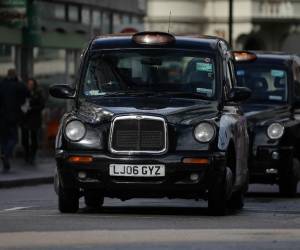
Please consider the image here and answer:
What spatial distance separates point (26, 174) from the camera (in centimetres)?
2519

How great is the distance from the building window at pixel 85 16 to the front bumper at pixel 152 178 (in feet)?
77.5

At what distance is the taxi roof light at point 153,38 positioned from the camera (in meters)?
15.0

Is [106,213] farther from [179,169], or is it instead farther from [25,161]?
[25,161]

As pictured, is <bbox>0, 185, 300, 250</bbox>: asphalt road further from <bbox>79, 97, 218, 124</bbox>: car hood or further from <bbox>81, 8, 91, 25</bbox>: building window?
<bbox>81, 8, 91, 25</bbox>: building window

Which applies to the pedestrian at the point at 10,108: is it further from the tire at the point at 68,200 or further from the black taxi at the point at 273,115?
the tire at the point at 68,200

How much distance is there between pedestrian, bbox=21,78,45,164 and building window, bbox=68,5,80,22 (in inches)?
310

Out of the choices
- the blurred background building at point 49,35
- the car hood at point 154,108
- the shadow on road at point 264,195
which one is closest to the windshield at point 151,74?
the car hood at point 154,108

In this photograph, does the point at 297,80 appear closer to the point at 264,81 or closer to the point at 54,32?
the point at 264,81

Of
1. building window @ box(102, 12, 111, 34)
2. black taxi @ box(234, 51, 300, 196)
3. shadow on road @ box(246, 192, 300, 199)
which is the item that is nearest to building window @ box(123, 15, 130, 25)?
building window @ box(102, 12, 111, 34)

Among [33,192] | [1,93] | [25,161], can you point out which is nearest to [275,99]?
[33,192]

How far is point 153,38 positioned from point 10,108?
11.4 m

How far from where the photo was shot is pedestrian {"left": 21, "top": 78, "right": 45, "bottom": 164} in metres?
28.4

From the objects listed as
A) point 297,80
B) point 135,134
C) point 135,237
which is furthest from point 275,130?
point 135,237

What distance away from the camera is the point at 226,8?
63.3m
